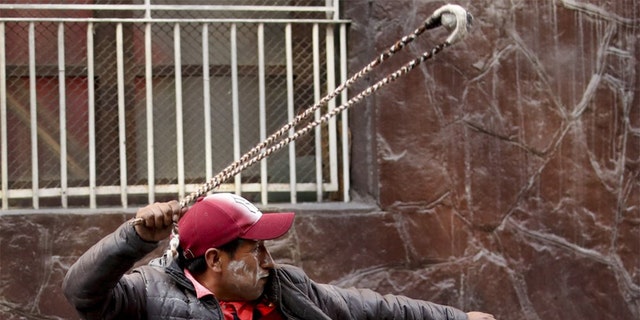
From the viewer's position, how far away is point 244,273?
401cm

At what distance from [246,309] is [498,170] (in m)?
2.64

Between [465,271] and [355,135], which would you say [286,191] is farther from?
[465,271]

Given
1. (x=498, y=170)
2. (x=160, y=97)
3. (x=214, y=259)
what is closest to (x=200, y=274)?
(x=214, y=259)

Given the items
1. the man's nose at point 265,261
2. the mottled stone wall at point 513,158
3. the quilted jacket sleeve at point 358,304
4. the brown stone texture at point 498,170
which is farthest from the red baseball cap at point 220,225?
the mottled stone wall at point 513,158

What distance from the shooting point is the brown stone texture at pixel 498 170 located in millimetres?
6184

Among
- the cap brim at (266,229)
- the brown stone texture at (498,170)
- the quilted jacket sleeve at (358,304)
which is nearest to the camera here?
the cap brim at (266,229)

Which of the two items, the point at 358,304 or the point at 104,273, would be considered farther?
the point at 358,304

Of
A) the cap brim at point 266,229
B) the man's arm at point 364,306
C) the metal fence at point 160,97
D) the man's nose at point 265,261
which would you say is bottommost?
the man's arm at point 364,306

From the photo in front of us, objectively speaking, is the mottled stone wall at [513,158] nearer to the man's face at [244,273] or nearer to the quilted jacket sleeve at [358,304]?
the quilted jacket sleeve at [358,304]

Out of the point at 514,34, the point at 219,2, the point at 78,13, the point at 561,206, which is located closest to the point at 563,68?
the point at 514,34

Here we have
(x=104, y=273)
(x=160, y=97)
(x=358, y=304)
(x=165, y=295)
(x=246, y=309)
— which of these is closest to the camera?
(x=104, y=273)

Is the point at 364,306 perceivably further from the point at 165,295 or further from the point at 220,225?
the point at 165,295

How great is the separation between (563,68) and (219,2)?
2128 mm

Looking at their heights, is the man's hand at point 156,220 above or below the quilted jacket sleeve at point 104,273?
above
